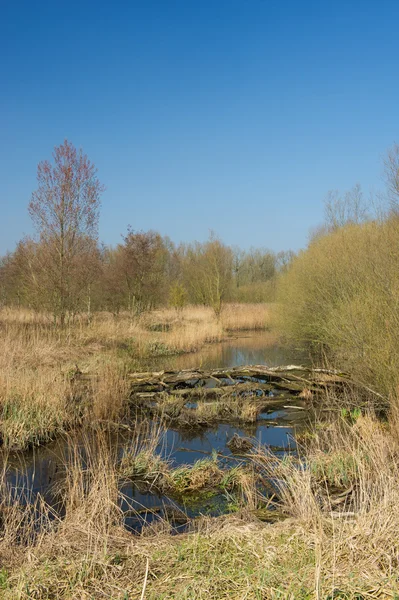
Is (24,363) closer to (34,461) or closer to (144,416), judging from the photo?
(144,416)

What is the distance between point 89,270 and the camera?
1523 cm

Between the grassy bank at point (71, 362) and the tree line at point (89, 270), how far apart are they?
0.99 m

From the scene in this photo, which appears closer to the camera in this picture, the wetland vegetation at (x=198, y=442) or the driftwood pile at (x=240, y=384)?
the wetland vegetation at (x=198, y=442)

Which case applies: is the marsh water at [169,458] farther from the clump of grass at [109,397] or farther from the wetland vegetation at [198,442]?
the clump of grass at [109,397]

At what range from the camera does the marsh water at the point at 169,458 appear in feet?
15.8

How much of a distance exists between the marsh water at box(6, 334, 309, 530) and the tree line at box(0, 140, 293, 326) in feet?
26.6

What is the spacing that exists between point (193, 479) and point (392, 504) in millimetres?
2611

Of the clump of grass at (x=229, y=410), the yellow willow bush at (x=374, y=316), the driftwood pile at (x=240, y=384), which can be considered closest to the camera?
the yellow willow bush at (x=374, y=316)

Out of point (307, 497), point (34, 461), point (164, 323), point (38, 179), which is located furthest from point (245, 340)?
point (307, 497)

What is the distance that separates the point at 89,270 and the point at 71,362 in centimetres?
426

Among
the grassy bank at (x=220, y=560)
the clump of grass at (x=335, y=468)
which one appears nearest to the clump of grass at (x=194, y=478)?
the clump of grass at (x=335, y=468)

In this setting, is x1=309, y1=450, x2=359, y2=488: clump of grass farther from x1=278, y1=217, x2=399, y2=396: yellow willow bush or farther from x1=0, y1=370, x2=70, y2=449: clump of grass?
x1=0, y1=370, x2=70, y2=449: clump of grass

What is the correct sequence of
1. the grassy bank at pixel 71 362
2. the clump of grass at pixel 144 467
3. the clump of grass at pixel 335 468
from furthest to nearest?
1. the grassy bank at pixel 71 362
2. the clump of grass at pixel 144 467
3. the clump of grass at pixel 335 468

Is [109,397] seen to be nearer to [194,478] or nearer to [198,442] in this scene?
[198,442]
